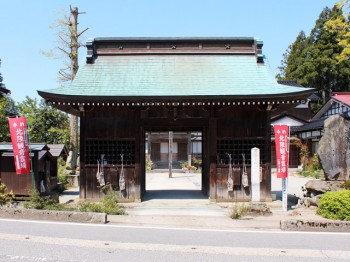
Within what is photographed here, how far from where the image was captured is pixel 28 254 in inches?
256

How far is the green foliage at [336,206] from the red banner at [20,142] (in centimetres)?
974

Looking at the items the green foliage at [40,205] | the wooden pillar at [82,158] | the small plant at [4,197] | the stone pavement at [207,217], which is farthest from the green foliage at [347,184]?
the small plant at [4,197]

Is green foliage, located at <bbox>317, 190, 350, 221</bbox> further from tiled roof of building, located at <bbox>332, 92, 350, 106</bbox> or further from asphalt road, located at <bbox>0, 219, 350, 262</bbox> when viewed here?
tiled roof of building, located at <bbox>332, 92, 350, 106</bbox>

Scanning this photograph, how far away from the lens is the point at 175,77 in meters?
15.6

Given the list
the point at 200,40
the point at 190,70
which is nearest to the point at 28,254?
the point at 190,70

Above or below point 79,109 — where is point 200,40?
above

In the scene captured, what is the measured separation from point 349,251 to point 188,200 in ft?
29.9

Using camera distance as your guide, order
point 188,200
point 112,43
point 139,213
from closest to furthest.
Result: point 139,213
point 188,200
point 112,43

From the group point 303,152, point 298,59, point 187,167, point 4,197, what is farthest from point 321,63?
point 4,197

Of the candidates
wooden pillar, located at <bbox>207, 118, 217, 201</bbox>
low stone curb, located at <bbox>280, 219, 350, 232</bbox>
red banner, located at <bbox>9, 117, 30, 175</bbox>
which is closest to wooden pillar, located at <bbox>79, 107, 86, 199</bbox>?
red banner, located at <bbox>9, 117, 30, 175</bbox>

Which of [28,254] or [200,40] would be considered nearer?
[28,254]

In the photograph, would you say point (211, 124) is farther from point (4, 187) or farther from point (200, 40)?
point (4, 187)

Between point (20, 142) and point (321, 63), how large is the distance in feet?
145

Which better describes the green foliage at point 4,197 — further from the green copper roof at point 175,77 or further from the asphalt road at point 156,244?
the green copper roof at point 175,77
